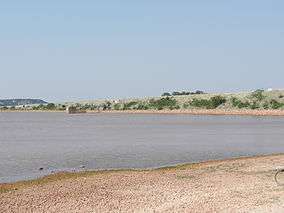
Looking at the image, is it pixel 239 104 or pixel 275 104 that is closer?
pixel 275 104

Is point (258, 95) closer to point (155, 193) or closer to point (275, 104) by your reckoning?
point (275, 104)

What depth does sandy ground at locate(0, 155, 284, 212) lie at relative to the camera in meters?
18.5

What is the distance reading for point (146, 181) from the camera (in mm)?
24031

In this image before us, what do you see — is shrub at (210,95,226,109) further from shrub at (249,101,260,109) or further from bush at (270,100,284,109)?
bush at (270,100,284,109)

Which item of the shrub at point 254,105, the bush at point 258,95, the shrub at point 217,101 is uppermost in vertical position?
the bush at point 258,95

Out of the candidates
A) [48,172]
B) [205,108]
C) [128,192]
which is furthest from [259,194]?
[205,108]

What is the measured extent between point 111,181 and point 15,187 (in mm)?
3763

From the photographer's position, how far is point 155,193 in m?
20.9

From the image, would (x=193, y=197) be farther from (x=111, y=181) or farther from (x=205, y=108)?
(x=205, y=108)

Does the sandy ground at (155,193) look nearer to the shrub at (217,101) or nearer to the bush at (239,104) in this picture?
the bush at (239,104)

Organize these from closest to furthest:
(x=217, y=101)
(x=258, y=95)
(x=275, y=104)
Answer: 1. (x=275, y=104)
2. (x=258, y=95)
3. (x=217, y=101)

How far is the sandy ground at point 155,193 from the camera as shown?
18453mm

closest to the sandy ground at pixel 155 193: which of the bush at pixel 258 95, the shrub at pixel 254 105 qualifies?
the shrub at pixel 254 105

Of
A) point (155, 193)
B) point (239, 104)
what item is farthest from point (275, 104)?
point (155, 193)
